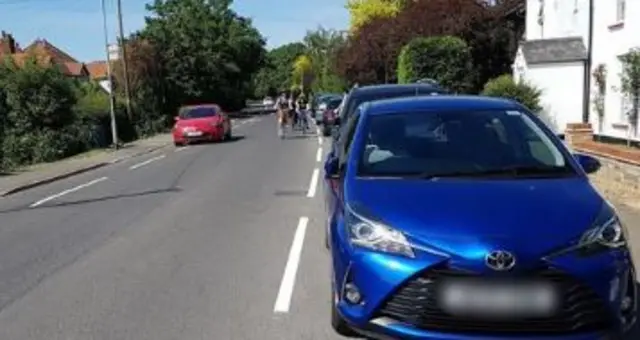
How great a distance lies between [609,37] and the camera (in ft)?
72.3

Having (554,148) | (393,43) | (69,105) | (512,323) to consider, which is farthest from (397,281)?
(393,43)

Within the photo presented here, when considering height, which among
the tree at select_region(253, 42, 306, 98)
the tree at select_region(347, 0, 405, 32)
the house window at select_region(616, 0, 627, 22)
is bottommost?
the tree at select_region(253, 42, 306, 98)

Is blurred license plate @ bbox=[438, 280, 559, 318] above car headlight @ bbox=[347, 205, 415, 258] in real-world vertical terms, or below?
below

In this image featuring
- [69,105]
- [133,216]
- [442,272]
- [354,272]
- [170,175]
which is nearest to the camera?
[442,272]

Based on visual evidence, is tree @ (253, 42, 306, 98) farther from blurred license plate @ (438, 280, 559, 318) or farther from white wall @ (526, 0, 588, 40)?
blurred license plate @ (438, 280, 559, 318)

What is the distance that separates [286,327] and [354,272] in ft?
4.43

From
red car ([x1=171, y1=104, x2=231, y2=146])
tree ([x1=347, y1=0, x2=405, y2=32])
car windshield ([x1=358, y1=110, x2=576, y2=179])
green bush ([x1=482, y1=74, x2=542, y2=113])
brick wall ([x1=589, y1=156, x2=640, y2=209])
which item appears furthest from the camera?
tree ([x1=347, y1=0, x2=405, y2=32])

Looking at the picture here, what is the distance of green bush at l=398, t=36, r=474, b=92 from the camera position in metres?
35.8

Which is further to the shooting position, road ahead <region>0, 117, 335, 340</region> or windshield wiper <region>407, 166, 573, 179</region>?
road ahead <region>0, 117, 335, 340</region>

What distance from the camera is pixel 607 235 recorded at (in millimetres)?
4750

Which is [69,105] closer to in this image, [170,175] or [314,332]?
[170,175]

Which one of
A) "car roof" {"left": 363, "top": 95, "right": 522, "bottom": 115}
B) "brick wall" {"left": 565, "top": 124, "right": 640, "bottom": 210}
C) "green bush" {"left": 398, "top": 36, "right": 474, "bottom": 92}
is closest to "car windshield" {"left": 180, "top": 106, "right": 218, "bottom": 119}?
"green bush" {"left": 398, "top": 36, "right": 474, "bottom": 92}

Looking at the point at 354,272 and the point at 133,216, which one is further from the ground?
the point at 354,272

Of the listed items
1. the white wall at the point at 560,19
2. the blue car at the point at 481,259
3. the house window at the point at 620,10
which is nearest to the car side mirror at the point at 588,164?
the blue car at the point at 481,259
